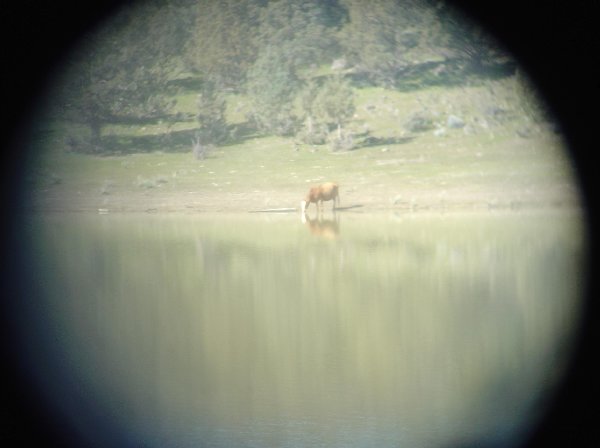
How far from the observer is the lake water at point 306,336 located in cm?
918

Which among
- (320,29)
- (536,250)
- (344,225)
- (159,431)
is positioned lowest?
(320,29)

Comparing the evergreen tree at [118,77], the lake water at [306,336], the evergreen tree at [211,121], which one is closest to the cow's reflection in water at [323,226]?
the lake water at [306,336]

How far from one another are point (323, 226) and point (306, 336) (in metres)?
12.8

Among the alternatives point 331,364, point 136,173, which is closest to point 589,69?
point 331,364

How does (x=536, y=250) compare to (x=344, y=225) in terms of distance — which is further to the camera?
(x=344, y=225)

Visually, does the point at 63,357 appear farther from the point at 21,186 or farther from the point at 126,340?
the point at 21,186

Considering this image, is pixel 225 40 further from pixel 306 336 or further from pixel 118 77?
pixel 306 336

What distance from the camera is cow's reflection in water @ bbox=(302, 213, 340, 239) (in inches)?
906

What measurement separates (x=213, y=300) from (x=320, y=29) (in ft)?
118

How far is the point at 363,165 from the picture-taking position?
33.2 m

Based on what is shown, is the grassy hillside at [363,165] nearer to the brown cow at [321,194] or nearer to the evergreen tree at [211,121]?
the evergreen tree at [211,121]

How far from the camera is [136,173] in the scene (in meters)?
35.2

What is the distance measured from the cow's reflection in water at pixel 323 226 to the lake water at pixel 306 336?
72 cm

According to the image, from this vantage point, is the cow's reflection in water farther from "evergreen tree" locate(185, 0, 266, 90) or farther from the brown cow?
"evergreen tree" locate(185, 0, 266, 90)
